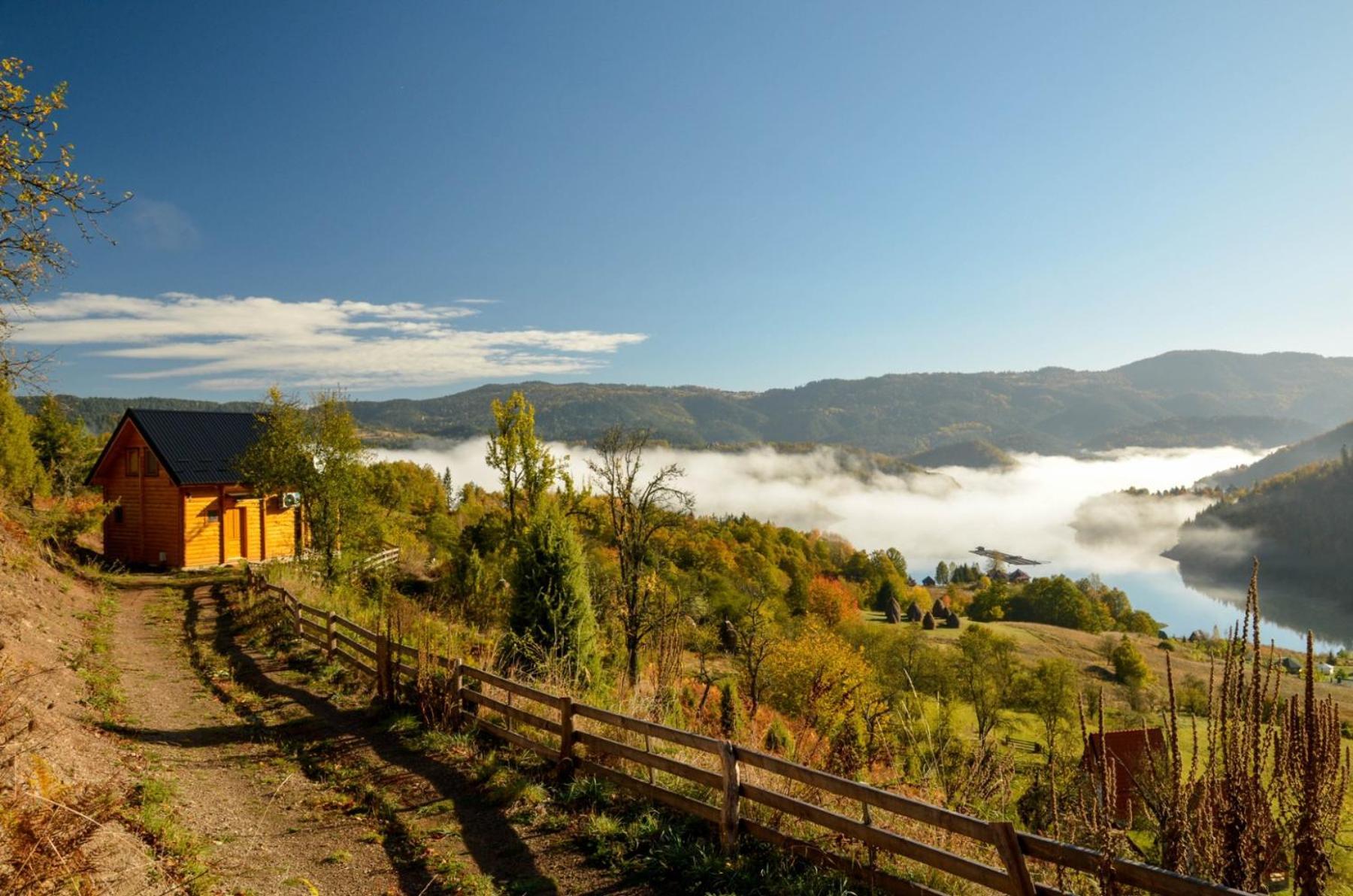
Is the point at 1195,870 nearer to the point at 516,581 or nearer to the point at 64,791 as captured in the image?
the point at 64,791

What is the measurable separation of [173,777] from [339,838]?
8.85 ft

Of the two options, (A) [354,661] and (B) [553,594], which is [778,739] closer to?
(B) [553,594]

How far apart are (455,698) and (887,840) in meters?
7.17

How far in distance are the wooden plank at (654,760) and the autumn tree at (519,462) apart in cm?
1838

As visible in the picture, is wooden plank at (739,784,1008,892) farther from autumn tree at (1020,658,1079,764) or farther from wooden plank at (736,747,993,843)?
autumn tree at (1020,658,1079,764)

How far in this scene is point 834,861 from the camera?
247 inches

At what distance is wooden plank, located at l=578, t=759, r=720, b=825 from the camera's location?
719cm

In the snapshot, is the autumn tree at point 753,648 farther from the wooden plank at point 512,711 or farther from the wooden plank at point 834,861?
the wooden plank at point 834,861

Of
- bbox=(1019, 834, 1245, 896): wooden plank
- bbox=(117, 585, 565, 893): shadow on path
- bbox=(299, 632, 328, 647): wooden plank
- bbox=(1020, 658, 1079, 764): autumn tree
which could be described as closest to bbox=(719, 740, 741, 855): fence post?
bbox=(117, 585, 565, 893): shadow on path

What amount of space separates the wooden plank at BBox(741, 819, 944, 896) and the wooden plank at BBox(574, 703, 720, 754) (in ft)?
2.68

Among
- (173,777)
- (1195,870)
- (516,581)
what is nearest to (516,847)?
(173,777)

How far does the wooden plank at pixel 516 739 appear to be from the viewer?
29.6 ft

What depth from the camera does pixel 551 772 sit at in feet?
29.1

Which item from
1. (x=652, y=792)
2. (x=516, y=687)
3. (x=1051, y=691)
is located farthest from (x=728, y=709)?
(x=1051, y=691)
